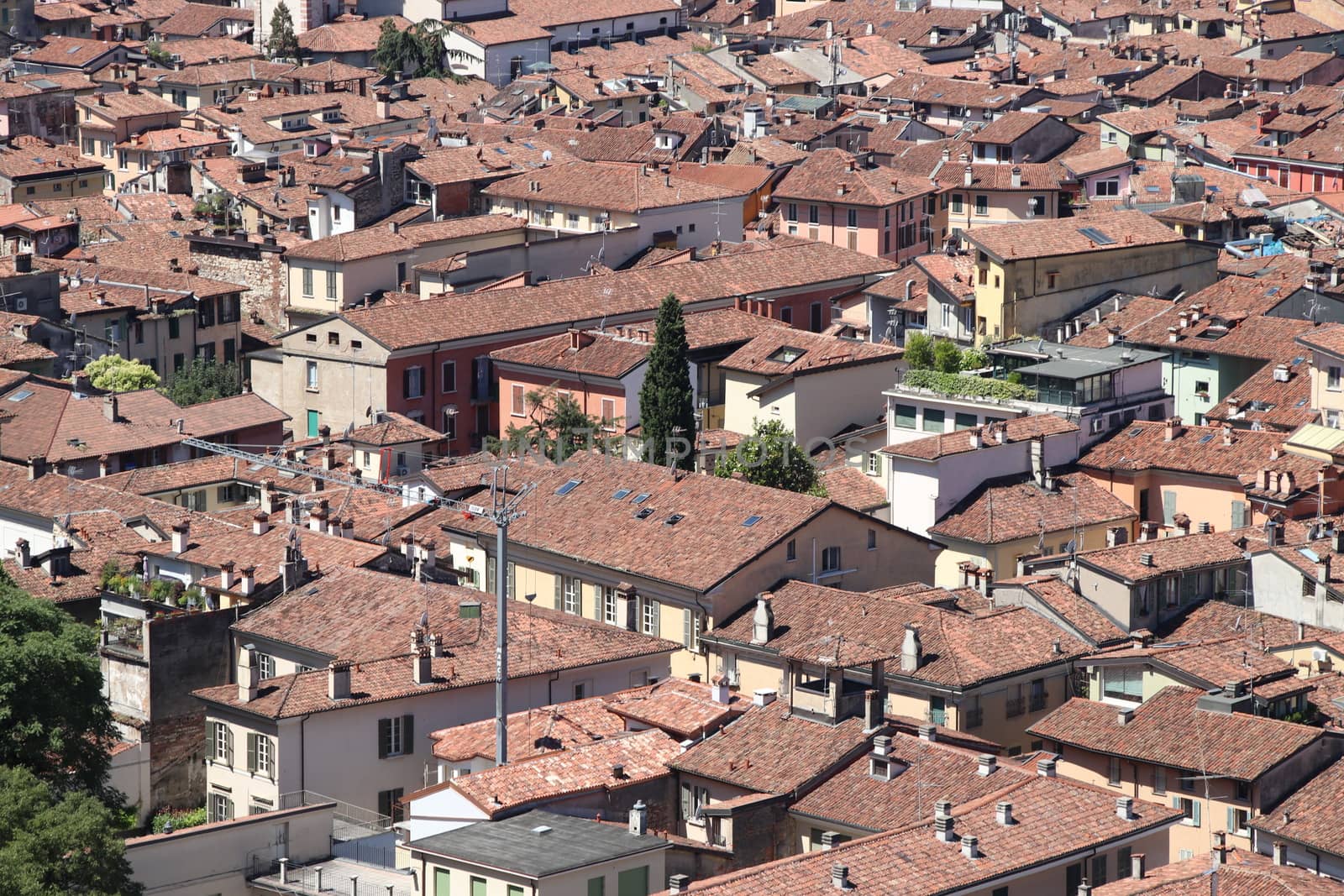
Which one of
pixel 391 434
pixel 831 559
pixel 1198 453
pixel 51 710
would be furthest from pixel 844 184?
pixel 51 710

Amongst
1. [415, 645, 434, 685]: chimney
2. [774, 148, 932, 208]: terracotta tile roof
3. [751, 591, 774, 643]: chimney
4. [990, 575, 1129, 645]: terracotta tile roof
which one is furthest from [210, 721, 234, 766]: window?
[774, 148, 932, 208]: terracotta tile roof

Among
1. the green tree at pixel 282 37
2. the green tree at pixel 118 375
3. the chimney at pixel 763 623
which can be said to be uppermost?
the chimney at pixel 763 623

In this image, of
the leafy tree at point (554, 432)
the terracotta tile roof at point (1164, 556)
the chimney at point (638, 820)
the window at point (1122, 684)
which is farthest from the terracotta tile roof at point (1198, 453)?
the chimney at point (638, 820)

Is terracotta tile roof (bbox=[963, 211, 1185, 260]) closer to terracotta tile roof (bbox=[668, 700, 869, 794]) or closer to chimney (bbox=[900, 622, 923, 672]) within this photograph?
chimney (bbox=[900, 622, 923, 672])

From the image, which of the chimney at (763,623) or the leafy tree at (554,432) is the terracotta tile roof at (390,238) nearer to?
the leafy tree at (554,432)

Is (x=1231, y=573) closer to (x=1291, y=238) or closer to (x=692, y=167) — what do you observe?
(x=1291, y=238)
